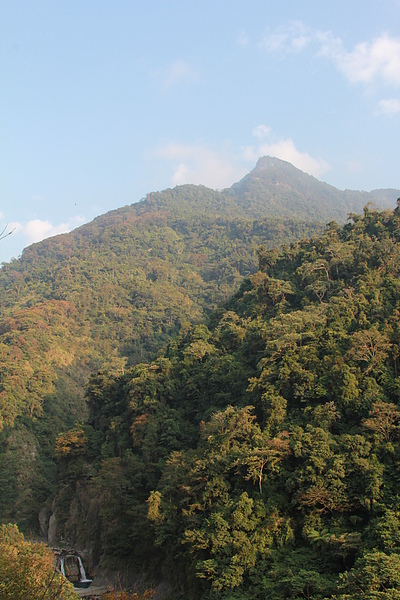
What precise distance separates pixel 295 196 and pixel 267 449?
5038 inches

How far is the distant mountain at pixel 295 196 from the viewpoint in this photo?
4653 inches

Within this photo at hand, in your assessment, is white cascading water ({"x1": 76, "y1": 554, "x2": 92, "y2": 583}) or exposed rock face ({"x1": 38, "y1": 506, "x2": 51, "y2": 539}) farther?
exposed rock face ({"x1": 38, "y1": 506, "x2": 51, "y2": 539})

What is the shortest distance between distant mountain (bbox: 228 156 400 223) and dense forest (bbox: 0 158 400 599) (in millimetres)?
70583

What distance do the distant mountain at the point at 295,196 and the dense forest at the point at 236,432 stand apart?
70.6m

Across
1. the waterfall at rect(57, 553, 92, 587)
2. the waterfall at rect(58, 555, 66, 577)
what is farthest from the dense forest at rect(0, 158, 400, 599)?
the waterfall at rect(58, 555, 66, 577)

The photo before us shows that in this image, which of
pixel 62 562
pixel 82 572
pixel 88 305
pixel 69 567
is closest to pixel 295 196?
pixel 88 305

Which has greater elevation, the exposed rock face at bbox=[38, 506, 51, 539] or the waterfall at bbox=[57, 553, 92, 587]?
the exposed rock face at bbox=[38, 506, 51, 539]

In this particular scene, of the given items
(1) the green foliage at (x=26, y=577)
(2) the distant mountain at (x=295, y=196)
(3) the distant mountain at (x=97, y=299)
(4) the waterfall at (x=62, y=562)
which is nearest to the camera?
(1) the green foliage at (x=26, y=577)

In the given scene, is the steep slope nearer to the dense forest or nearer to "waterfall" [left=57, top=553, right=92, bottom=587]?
the dense forest

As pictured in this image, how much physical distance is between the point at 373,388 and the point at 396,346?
2222 mm

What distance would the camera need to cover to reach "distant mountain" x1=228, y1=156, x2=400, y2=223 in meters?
118

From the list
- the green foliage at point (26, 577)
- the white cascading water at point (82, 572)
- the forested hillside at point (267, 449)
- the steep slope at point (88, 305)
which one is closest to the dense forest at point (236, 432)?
the forested hillside at point (267, 449)

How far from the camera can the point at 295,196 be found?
138625mm

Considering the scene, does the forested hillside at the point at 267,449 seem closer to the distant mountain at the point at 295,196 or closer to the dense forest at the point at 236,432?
the dense forest at the point at 236,432
